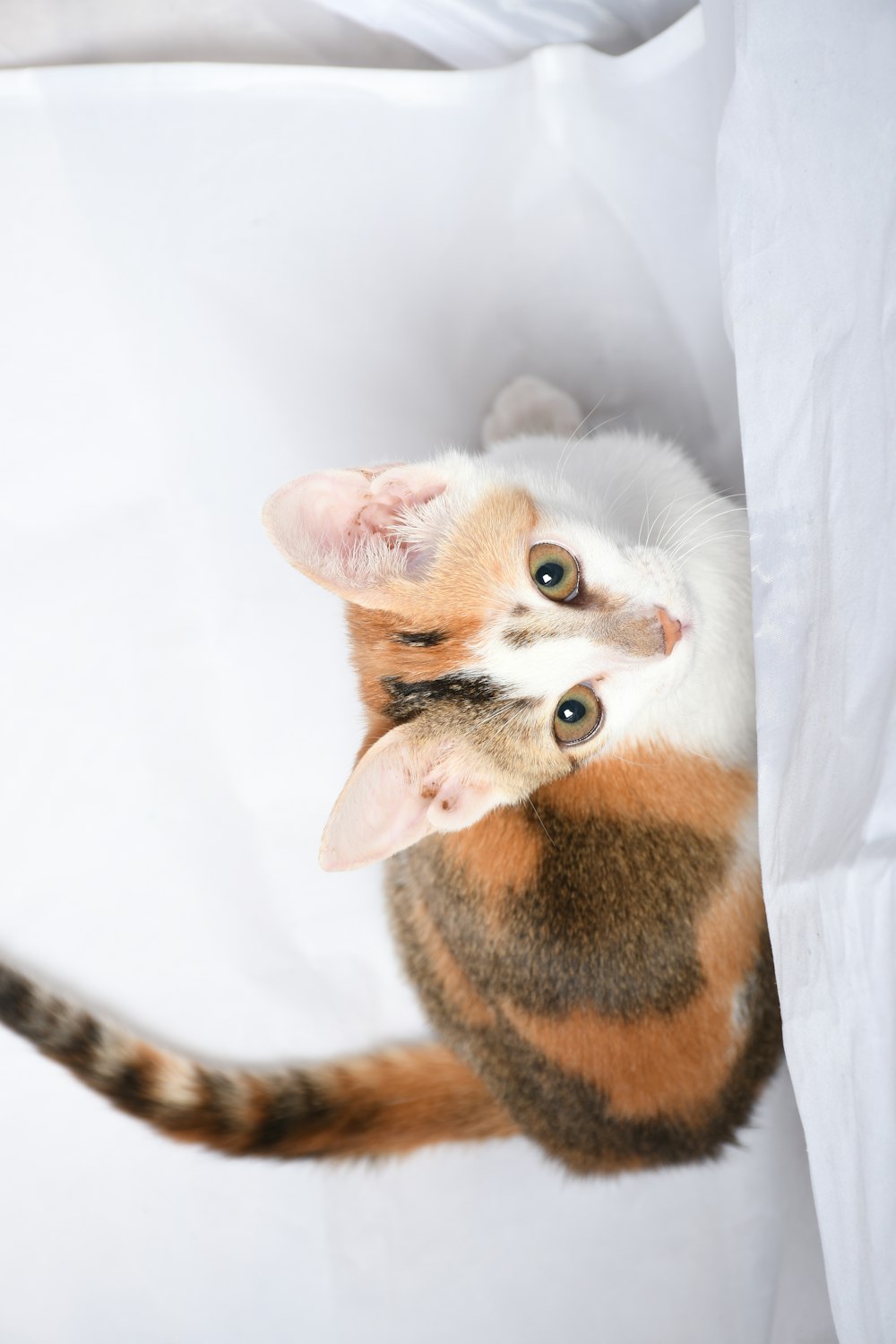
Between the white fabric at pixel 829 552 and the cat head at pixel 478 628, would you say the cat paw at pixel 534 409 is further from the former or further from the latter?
the white fabric at pixel 829 552

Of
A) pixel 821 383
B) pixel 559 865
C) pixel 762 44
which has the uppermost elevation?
pixel 762 44

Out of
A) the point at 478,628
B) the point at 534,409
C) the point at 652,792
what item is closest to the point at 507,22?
the point at 534,409

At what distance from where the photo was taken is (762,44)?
4.11 feet

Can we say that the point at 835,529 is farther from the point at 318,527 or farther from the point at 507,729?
the point at 318,527

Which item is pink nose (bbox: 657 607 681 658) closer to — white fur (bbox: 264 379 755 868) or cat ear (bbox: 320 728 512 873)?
white fur (bbox: 264 379 755 868)

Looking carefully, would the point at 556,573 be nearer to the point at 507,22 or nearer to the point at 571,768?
the point at 571,768

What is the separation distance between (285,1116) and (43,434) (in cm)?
143

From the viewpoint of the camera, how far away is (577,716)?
140 centimetres

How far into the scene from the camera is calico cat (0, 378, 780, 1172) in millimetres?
1340

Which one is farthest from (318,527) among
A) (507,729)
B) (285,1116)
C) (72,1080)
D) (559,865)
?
(72,1080)

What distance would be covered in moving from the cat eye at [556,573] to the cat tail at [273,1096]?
98 centimetres

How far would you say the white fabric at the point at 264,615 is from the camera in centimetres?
179

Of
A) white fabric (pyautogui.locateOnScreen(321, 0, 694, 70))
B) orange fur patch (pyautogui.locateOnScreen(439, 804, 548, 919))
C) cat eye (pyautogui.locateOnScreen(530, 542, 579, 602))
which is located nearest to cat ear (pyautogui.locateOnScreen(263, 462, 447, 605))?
cat eye (pyautogui.locateOnScreen(530, 542, 579, 602))

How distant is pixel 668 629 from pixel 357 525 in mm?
468
